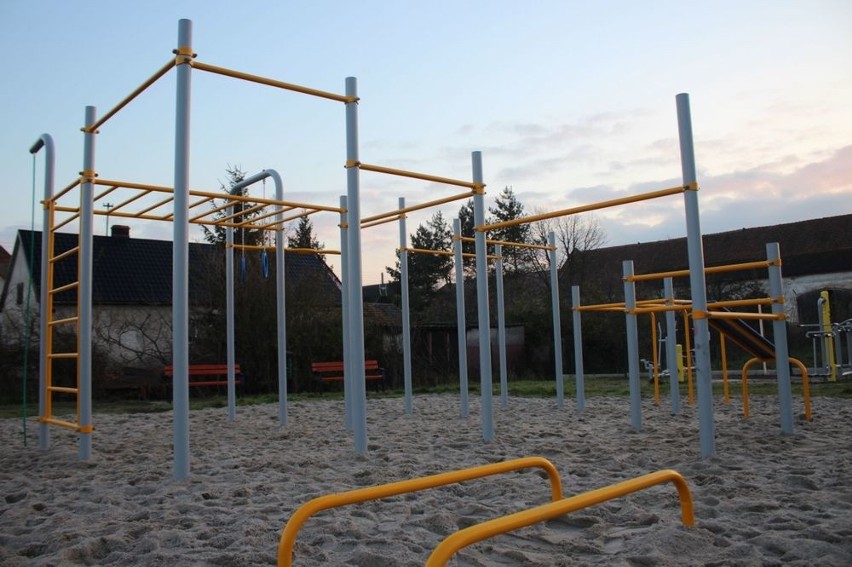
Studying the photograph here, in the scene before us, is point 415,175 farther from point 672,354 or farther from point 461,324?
point 672,354

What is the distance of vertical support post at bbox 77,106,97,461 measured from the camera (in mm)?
6219

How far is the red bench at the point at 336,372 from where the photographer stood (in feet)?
49.3

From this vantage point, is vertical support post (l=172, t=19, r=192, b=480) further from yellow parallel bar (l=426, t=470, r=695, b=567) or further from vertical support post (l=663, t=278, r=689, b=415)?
vertical support post (l=663, t=278, r=689, b=415)

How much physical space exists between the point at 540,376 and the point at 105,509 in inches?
660

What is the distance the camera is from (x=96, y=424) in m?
9.47

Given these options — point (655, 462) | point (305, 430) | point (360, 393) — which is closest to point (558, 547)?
point (655, 462)

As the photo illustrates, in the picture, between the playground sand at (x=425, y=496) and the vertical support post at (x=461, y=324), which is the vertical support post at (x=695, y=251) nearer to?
the playground sand at (x=425, y=496)

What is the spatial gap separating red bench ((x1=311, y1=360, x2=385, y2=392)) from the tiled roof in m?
2.21

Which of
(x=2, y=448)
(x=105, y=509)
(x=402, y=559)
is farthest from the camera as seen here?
(x=2, y=448)

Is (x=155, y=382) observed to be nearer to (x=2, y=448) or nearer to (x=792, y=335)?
(x=2, y=448)

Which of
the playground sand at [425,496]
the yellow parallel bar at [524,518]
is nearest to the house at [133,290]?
the playground sand at [425,496]

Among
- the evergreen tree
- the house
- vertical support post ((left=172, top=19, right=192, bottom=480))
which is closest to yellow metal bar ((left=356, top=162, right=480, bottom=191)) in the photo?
vertical support post ((left=172, top=19, right=192, bottom=480))

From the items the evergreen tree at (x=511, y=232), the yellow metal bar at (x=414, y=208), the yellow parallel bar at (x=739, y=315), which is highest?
the evergreen tree at (x=511, y=232)

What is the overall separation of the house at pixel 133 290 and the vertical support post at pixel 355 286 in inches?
383
